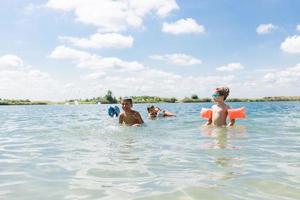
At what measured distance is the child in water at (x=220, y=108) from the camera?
11508mm

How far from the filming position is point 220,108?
11.9 metres

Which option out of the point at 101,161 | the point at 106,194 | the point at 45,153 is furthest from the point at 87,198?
the point at 45,153

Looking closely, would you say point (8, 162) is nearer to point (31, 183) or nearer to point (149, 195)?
point (31, 183)

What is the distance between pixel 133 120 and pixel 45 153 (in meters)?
5.60

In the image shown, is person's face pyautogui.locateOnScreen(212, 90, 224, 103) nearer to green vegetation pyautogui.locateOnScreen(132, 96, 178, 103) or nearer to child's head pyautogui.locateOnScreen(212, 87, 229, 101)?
child's head pyautogui.locateOnScreen(212, 87, 229, 101)

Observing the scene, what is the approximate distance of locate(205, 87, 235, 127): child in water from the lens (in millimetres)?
11508

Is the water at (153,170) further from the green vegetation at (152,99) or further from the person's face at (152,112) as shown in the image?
the green vegetation at (152,99)

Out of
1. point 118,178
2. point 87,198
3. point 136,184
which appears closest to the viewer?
point 87,198

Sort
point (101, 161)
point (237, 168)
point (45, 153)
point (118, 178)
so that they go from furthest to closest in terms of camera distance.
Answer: point (45, 153) → point (101, 161) → point (237, 168) → point (118, 178)

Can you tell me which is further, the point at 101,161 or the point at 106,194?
the point at 101,161

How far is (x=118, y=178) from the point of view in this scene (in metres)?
4.92

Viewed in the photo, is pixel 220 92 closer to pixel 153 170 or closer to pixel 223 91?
pixel 223 91

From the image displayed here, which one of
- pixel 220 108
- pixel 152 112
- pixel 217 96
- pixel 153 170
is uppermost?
pixel 217 96

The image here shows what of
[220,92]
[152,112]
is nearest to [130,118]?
[220,92]
